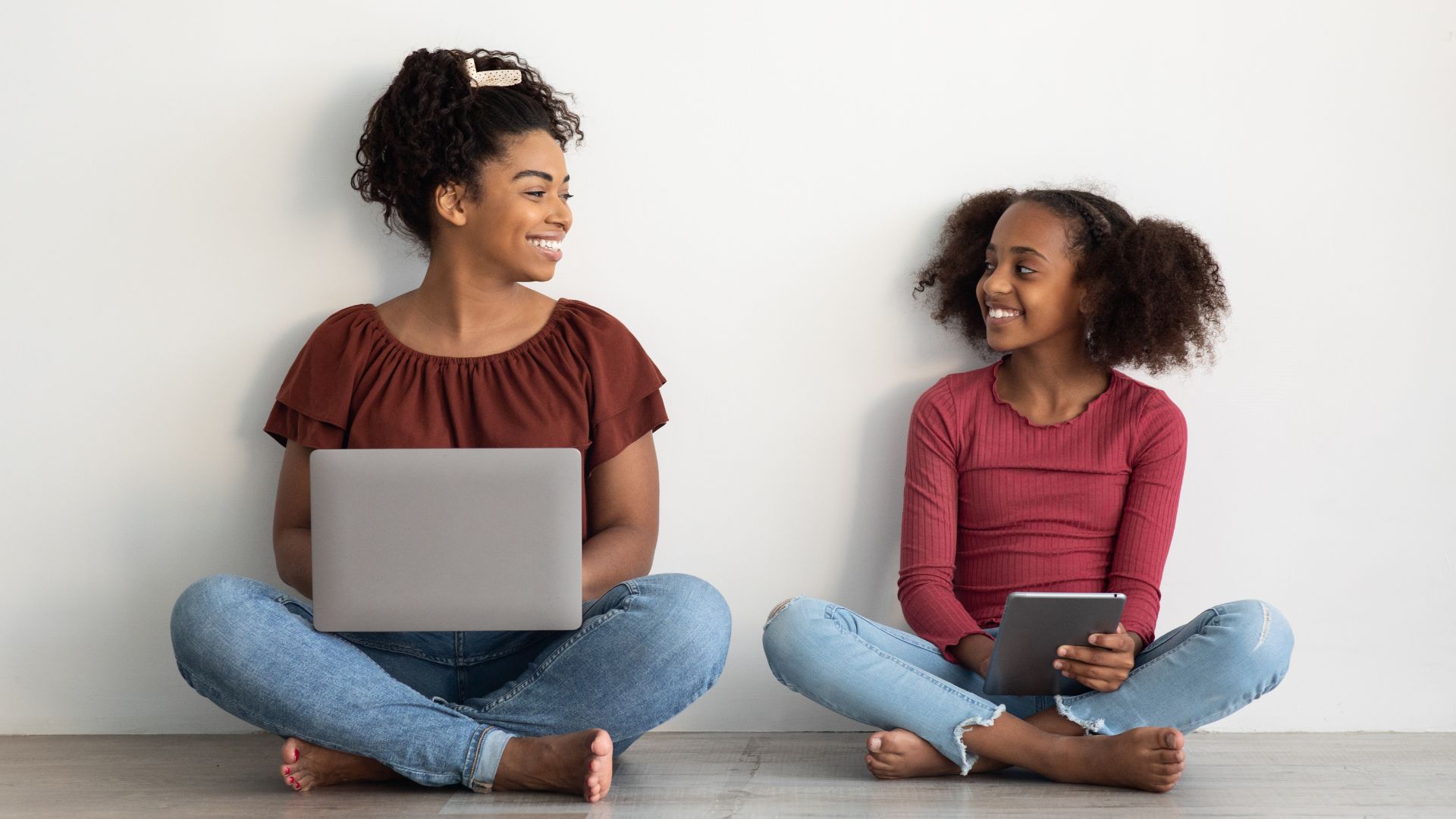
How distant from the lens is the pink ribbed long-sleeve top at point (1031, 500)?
1878 mm

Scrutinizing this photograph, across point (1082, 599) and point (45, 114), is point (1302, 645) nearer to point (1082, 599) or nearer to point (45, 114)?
point (1082, 599)

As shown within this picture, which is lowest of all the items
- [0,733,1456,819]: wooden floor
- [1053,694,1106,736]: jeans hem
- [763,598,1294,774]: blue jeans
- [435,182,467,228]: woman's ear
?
[0,733,1456,819]: wooden floor

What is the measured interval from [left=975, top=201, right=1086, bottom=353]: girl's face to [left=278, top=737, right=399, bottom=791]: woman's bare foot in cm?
105

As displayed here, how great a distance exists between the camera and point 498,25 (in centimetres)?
204

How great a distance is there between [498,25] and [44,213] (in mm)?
789

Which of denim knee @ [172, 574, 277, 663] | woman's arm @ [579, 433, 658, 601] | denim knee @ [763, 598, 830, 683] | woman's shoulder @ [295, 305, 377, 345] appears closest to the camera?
denim knee @ [172, 574, 277, 663]

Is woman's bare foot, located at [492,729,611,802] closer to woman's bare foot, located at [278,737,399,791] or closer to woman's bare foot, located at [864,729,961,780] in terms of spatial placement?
woman's bare foot, located at [278,737,399,791]

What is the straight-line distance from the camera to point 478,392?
1855 mm

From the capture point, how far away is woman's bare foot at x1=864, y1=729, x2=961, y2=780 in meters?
1.64

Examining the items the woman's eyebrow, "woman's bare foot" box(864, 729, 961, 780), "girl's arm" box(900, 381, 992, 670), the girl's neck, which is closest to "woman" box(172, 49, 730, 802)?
the woman's eyebrow

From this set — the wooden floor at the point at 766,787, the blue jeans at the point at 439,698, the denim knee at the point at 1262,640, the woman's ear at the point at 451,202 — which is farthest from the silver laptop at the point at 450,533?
the denim knee at the point at 1262,640

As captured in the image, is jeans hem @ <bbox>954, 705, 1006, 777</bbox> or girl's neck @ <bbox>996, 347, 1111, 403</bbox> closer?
jeans hem @ <bbox>954, 705, 1006, 777</bbox>

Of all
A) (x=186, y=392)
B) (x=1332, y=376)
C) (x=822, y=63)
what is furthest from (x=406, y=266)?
(x=1332, y=376)

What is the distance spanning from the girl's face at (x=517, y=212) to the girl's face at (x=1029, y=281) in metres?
0.65
